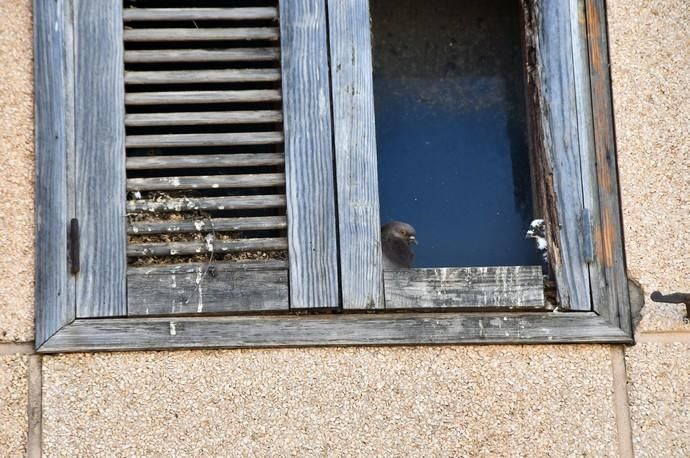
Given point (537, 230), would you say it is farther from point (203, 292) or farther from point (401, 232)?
point (203, 292)

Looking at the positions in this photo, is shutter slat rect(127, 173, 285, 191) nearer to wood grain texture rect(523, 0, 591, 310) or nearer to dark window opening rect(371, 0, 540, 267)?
dark window opening rect(371, 0, 540, 267)

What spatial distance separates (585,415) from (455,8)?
136cm

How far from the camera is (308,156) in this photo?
2227mm

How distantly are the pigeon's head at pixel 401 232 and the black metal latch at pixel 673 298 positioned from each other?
659 mm

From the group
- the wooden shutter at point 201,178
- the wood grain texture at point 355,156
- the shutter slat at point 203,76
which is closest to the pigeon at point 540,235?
the wood grain texture at point 355,156

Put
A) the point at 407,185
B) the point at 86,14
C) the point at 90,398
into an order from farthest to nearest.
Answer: the point at 407,185
the point at 86,14
the point at 90,398

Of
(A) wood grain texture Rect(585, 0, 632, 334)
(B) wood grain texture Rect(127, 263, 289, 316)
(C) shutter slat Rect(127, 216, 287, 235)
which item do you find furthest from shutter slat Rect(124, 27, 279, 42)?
(A) wood grain texture Rect(585, 0, 632, 334)

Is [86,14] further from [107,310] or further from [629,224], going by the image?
[629,224]

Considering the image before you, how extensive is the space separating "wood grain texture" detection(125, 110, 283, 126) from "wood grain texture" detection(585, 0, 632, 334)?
0.80 metres

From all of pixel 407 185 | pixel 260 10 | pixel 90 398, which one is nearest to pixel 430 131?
pixel 407 185

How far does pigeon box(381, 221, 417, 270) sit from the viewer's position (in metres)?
2.33

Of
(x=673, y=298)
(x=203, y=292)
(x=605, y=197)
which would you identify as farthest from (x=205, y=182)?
(x=673, y=298)

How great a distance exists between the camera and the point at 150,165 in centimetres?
222

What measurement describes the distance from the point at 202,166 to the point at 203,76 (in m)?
0.23
